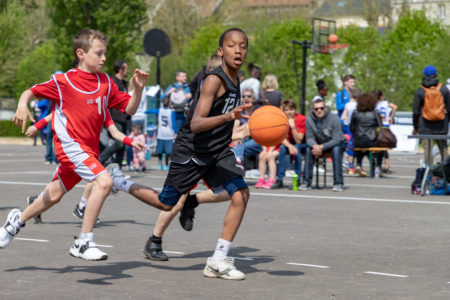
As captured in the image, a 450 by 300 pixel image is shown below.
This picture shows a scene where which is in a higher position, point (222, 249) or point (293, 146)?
point (293, 146)

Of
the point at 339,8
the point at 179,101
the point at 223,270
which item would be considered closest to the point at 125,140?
the point at 223,270

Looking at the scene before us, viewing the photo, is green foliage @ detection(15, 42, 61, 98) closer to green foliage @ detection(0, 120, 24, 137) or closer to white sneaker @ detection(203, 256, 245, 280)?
green foliage @ detection(0, 120, 24, 137)

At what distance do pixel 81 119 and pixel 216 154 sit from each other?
1.17 m

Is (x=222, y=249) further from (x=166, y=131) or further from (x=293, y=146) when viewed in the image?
(x=166, y=131)

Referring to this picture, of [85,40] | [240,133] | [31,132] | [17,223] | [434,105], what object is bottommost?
[17,223]

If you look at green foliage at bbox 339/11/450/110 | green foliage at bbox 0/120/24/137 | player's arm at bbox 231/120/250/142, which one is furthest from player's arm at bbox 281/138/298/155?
green foliage at bbox 0/120/24/137

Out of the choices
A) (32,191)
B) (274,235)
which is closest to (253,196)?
(32,191)

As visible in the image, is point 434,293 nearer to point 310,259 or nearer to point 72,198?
point 310,259

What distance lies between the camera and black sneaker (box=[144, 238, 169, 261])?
7.15 m

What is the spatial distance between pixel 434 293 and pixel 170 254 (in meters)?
2.50

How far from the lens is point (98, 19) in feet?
153

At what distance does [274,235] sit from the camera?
8.90m

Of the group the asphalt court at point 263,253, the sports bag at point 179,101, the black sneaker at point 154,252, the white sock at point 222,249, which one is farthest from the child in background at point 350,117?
the white sock at point 222,249

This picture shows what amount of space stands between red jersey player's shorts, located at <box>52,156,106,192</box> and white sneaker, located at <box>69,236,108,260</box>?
20.5 inches
